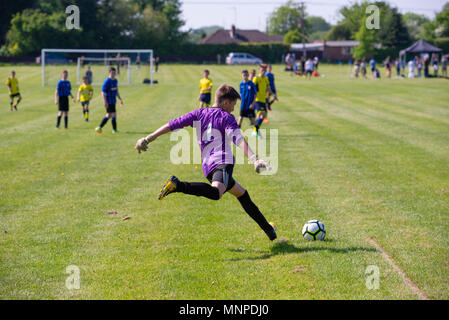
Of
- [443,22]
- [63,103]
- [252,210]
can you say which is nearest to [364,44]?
[443,22]

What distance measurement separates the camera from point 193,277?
5594 millimetres

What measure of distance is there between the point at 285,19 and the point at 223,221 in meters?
157

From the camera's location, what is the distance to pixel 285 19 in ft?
514

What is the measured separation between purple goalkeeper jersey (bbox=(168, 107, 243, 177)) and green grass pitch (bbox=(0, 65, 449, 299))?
4.16ft

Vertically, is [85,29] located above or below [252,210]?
above

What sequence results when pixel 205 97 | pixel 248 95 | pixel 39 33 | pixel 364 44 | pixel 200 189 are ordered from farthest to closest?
1. pixel 364 44
2. pixel 39 33
3. pixel 205 97
4. pixel 248 95
5. pixel 200 189

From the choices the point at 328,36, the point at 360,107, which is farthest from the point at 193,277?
the point at 328,36

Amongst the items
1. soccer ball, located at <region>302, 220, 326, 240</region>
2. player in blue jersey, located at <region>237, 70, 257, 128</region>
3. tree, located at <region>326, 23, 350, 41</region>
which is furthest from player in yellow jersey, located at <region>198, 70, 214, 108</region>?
tree, located at <region>326, 23, 350, 41</region>

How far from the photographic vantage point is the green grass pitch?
5430mm

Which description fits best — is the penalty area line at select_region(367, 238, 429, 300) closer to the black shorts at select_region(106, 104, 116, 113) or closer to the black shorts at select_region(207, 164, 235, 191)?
the black shorts at select_region(207, 164, 235, 191)

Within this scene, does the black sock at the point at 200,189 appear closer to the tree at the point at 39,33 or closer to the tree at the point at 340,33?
the tree at the point at 39,33

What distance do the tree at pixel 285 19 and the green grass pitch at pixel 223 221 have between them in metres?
145

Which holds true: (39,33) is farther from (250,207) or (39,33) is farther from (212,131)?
(250,207)

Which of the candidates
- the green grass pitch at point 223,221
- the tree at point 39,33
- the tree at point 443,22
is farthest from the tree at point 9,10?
the tree at point 443,22
